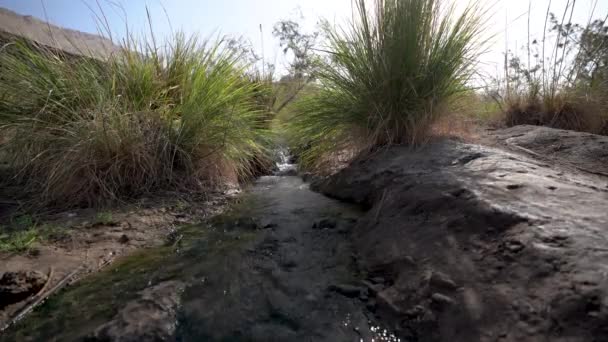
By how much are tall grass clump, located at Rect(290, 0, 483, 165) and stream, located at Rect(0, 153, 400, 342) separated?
3.19ft

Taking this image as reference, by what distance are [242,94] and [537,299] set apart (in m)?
2.73

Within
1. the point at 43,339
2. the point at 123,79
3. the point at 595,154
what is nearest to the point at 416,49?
the point at 595,154

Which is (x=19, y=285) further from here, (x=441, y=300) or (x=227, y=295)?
(x=441, y=300)

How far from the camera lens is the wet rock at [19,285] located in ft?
3.96

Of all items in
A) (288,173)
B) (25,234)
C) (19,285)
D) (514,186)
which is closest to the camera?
(19,285)

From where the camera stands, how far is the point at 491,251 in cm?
115

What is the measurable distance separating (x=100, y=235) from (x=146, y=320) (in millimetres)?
965

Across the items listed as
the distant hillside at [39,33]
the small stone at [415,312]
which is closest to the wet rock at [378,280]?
the small stone at [415,312]

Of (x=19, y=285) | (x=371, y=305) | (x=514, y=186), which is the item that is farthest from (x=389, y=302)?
(x=19, y=285)

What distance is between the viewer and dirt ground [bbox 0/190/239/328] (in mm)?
1464

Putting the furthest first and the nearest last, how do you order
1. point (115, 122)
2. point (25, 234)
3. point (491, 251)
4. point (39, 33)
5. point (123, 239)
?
point (39, 33) < point (115, 122) < point (123, 239) < point (25, 234) < point (491, 251)

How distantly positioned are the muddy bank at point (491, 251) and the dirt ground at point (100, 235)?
1.21 meters

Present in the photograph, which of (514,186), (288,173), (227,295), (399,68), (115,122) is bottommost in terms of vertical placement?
(227,295)

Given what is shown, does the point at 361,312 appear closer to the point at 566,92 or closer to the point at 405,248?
the point at 405,248
